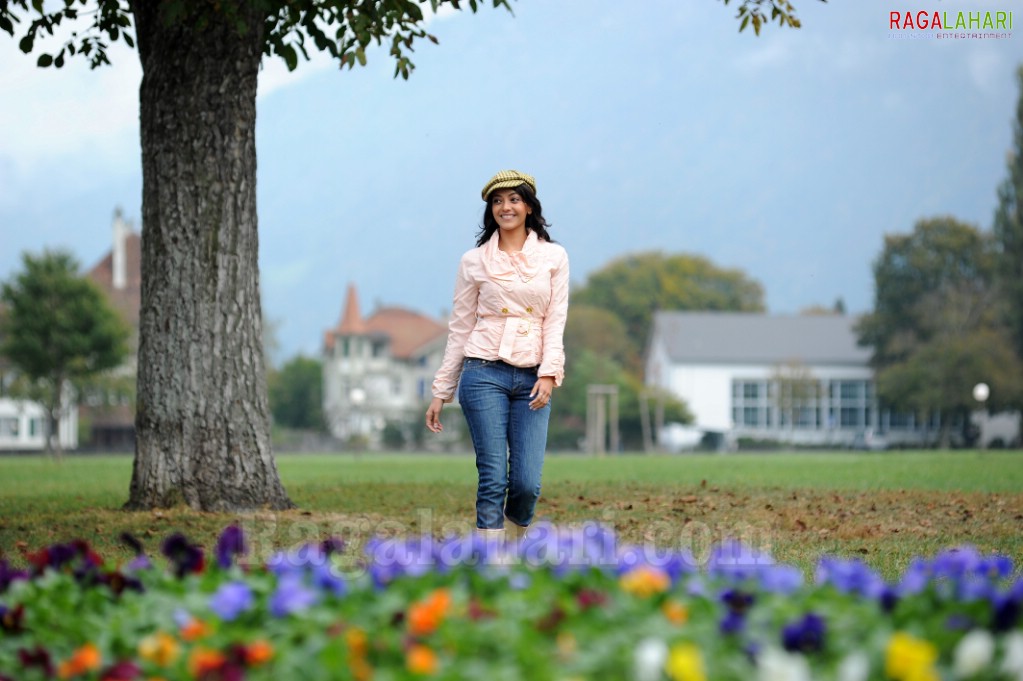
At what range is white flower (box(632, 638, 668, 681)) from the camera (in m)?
2.59

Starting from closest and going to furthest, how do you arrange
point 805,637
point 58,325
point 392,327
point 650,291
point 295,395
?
point 805,637 < point 58,325 < point 295,395 < point 650,291 < point 392,327

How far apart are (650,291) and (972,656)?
9260 centimetres

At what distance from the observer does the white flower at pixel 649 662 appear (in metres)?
2.59

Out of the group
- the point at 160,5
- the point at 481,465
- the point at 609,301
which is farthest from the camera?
the point at 609,301

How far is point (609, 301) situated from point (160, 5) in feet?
285

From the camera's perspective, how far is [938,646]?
2.94 metres

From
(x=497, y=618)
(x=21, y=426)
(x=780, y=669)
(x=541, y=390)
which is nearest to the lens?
(x=780, y=669)

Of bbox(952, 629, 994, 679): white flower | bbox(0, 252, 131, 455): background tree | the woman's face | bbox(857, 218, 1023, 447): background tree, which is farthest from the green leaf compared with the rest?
bbox(857, 218, 1023, 447): background tree

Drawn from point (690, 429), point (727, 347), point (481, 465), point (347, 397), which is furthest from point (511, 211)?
point (347, 397)

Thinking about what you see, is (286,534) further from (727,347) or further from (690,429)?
(727,347)

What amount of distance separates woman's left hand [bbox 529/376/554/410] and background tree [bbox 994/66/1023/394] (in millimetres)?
62040

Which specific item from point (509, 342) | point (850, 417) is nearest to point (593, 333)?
point (850, 417)

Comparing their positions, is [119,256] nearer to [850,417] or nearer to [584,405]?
[584,405]

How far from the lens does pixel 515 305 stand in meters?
6.45
